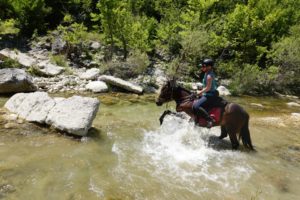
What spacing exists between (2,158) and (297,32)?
1067 inches

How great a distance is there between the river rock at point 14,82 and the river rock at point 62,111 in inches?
132

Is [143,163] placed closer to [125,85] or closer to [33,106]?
[33,106]

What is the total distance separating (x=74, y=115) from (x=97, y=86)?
7577 millimetres

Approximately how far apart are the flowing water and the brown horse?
41 cm

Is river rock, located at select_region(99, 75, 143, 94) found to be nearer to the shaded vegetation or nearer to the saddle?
the shaded vegetation

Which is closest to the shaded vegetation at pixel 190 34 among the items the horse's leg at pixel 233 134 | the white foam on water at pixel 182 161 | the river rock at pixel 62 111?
the river rock at pixel 62 111

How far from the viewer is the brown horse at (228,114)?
966 cm

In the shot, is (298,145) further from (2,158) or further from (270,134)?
(2,158)

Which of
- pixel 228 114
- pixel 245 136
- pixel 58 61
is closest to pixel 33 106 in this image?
pixel 228 114

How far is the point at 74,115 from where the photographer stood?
9992 mm

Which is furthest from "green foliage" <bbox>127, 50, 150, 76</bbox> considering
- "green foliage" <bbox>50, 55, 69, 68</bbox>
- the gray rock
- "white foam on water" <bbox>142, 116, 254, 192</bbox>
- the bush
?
the gray rock

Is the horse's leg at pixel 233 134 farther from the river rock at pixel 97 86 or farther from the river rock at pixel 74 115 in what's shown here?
the river rock at pixel 97 86

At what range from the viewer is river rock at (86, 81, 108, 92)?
17297 mm

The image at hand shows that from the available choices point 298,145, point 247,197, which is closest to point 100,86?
point 298,145
